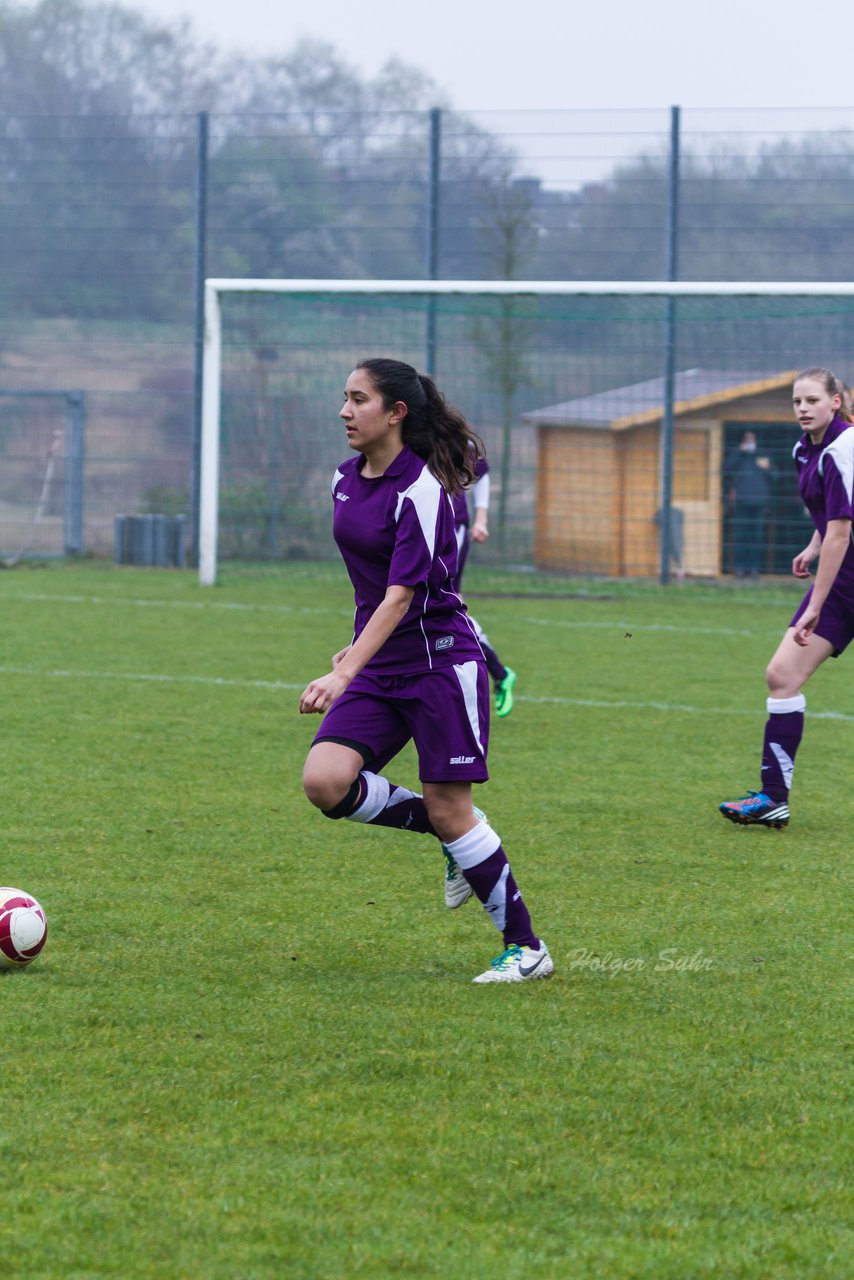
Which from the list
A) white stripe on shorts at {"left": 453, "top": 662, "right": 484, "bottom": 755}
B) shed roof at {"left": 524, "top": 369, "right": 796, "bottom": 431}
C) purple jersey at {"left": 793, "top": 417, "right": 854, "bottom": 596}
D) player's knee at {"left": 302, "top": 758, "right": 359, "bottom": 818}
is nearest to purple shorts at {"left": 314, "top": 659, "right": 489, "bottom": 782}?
white stripe on shorts at {"left": 453, "top": 662, "right": 484, "bottom": 755}

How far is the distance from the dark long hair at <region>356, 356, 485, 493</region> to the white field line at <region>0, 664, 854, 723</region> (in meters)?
5.52

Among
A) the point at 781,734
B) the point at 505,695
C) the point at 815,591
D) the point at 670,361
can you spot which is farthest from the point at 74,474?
the point at 815,591

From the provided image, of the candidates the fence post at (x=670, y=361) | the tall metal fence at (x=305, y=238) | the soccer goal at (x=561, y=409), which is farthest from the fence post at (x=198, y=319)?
the fence post at (x=670, y=361)

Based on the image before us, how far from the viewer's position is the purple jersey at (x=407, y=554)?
463cm

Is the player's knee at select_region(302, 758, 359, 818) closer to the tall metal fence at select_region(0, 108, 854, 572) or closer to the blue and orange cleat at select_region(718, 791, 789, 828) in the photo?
the blue and orange cleat at select_region(718, 791, 789, 828)

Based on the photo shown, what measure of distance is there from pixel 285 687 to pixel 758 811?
14.9 feet

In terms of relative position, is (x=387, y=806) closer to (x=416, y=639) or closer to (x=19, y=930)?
(x=416, y=639)

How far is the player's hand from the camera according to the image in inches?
174

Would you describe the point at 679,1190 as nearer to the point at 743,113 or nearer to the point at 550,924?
the point at 550,924

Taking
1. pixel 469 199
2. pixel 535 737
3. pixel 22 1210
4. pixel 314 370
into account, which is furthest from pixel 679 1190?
pixel 469 199

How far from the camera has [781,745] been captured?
7.06m

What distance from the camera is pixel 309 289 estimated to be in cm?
1725

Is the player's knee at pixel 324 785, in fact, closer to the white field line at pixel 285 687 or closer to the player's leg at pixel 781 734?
the player's leg at pixel 781 734

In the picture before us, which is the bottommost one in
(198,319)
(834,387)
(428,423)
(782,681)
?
(782,681)
